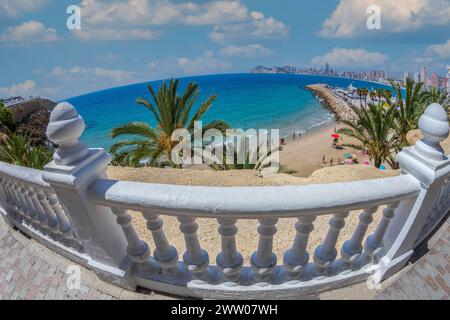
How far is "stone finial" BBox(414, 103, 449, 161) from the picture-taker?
1.97m

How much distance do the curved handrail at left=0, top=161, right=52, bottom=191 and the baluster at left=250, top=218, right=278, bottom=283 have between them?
1.77 m

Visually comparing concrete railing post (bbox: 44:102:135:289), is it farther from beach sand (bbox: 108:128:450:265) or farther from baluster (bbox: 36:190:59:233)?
beach sand (bbox: 108:128:450:265)

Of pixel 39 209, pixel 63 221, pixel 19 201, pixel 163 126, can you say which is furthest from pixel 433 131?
pixel 163 126

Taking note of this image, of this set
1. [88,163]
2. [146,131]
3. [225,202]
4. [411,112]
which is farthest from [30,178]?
[411,112]

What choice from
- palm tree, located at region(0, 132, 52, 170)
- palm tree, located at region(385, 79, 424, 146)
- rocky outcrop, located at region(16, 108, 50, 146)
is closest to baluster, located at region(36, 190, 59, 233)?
palm tree, located at region(0, 132, 52, 170)

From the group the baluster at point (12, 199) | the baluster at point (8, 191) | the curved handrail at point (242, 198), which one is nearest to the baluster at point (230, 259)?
the curved handrail at point (242, 198)

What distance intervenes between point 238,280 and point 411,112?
1725 centimetres

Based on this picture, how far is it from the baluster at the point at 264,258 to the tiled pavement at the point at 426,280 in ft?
3.45

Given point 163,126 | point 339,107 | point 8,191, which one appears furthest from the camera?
point 339,107

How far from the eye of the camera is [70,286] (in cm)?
269

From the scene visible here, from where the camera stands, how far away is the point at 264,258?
2.21 meters

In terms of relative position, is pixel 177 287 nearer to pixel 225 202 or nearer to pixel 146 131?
pixel 225 202

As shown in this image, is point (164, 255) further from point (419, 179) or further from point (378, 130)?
point (378, 130)

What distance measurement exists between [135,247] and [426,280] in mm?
2627
